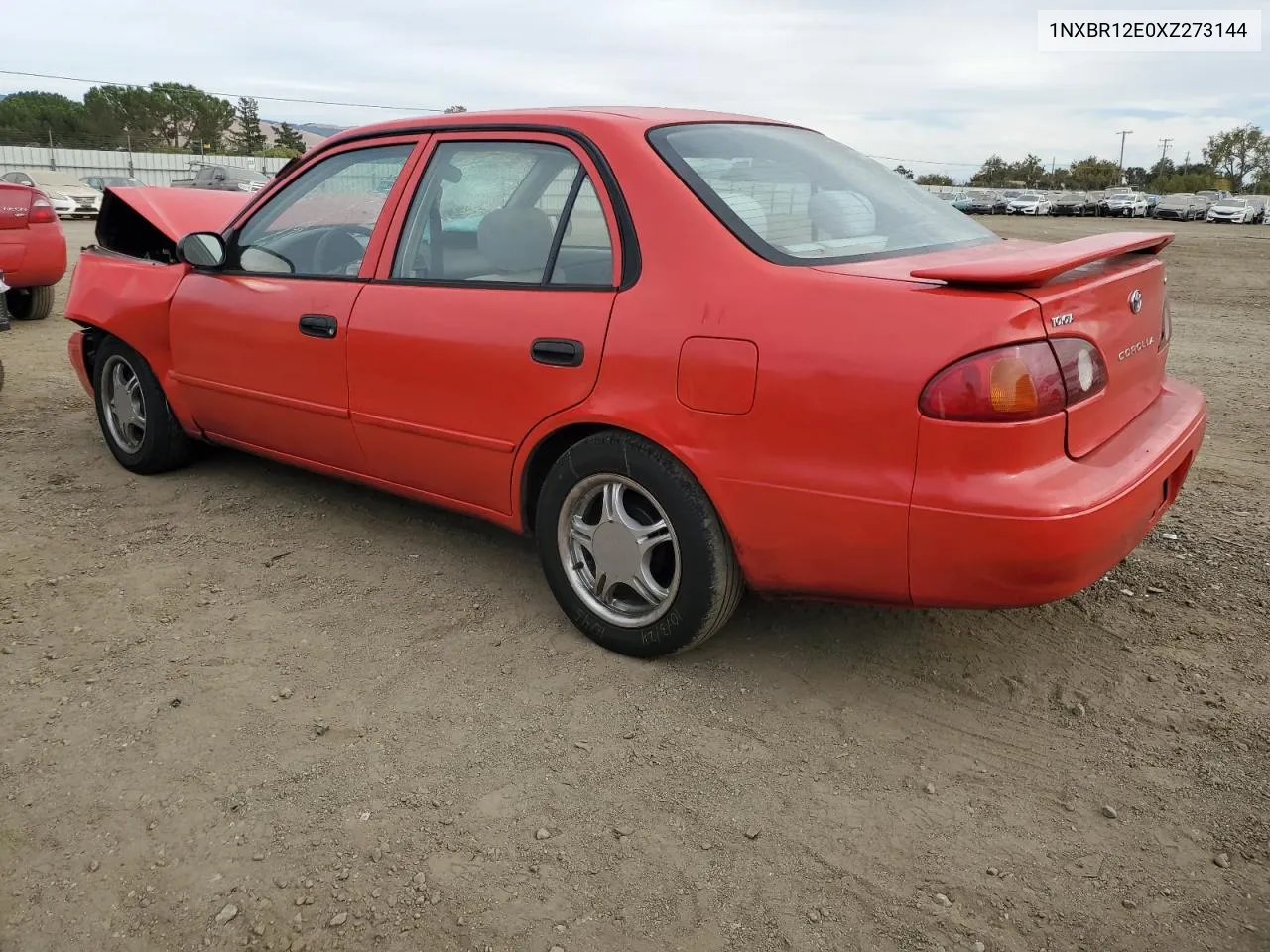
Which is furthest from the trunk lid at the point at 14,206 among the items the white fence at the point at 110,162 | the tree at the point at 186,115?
the tree at the point at 186,115

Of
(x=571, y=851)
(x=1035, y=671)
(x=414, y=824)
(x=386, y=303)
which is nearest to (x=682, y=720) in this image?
(x=571, y=851)

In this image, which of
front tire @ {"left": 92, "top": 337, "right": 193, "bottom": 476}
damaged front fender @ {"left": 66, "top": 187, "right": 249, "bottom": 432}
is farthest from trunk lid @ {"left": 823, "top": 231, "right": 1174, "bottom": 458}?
front tire @ {"left": 92, "top": 337, "right": 193, "bottom": 476}

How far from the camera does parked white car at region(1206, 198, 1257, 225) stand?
4709 centimetres

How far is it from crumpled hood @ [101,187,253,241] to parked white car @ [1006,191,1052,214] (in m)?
59.1

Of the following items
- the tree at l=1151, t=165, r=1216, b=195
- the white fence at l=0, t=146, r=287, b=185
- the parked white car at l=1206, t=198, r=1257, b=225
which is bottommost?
the parked white car at l=1206, t=198, r=1257, b=225

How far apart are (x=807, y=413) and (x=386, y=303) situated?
167cm

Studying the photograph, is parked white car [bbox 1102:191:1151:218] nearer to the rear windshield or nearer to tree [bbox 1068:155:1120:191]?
tree [bbox 1068:155:1120:191]

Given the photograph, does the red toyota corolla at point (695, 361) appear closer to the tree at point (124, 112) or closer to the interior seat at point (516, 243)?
the interior seat at point (516, 243)

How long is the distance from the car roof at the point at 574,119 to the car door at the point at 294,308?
0.27 feet

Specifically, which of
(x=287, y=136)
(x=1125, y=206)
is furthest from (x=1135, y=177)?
(x=287, y=136)

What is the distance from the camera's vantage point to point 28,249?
31.1 ft

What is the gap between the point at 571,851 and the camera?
232 centimetres

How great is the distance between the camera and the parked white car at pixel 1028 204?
57.5 metres

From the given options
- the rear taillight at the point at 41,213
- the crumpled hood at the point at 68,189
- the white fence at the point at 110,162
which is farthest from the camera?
the white fence at the point at 110,162
